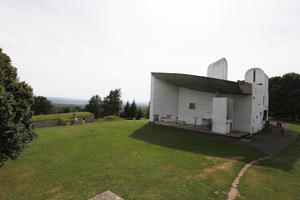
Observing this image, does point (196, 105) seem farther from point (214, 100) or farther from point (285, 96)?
point (285, 96)

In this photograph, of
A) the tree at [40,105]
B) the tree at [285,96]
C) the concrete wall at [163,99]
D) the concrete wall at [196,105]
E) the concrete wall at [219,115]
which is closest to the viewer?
the concrete wall at [219,115]

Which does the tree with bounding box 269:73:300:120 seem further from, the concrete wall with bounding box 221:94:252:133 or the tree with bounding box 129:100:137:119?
the tree with bounding box 129:100:137:119

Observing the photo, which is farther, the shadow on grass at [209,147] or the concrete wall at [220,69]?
the concrete wall at [220,69]

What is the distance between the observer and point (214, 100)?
1499 centimetres

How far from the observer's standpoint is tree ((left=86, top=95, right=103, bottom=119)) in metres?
57.1

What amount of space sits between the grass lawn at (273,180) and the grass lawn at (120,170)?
557 mm

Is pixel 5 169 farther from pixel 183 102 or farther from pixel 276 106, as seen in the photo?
pixel 276 106

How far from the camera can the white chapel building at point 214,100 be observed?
14672 millimetres

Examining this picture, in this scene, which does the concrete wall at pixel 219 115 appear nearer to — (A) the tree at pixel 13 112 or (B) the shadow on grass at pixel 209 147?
(B) the shadow on grass at pixel 209 147

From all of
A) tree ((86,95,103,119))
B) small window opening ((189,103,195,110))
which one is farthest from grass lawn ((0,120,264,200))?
tree ((86,95,103,119))

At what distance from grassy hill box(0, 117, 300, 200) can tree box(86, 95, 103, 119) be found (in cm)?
4802

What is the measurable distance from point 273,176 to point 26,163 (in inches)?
454

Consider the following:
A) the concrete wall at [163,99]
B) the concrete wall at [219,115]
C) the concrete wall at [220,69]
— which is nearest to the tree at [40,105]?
the concrete wall at [163,99]

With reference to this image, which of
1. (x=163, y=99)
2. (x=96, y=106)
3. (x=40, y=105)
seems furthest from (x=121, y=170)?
(x=96, y=106)
